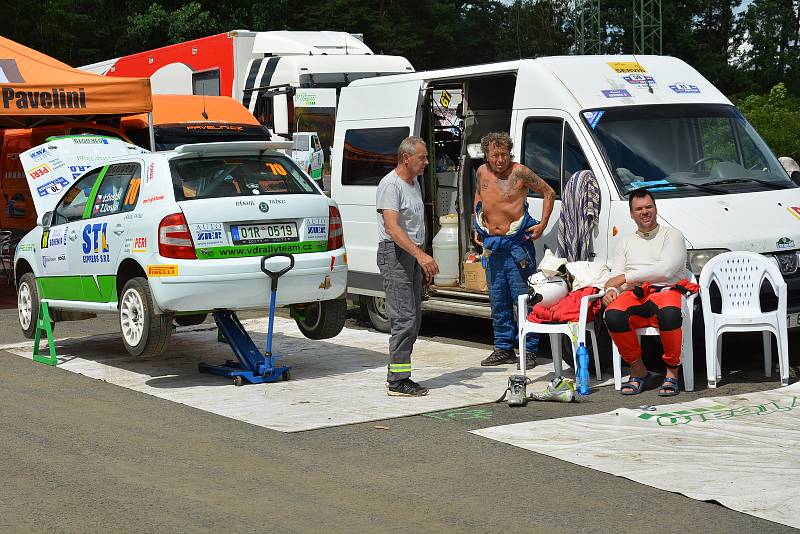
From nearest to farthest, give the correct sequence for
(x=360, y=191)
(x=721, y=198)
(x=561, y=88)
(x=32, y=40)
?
1. (x=721, y=198)
2. (x=561, y=88)
3. (x=360, y=191)
4. (x=32, y=40)

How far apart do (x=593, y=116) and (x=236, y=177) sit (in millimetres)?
3011

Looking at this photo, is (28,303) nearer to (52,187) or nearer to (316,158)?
(52,187)

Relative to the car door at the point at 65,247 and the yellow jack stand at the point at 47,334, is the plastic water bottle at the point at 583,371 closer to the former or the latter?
the car door at the point at 65,247

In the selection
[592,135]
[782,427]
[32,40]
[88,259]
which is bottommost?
[782,427]

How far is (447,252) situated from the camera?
1199 centimetres

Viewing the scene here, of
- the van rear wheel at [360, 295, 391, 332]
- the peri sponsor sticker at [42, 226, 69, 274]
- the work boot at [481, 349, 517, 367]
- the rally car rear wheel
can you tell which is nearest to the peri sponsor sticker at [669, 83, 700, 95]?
the work boot at [481, 349, 517, 367]

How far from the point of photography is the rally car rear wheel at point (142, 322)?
9438 mm

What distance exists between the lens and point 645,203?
9.08 m

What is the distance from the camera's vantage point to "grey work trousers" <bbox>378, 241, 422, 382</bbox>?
9094 mm

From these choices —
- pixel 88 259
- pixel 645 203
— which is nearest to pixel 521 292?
pixel 645 203

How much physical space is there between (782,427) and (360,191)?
594 centimetres

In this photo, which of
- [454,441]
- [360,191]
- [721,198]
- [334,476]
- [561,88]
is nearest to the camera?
[334,476]

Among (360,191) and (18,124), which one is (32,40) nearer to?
(18,124)

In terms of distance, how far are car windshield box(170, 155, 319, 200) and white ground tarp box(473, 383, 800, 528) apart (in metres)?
3.09
